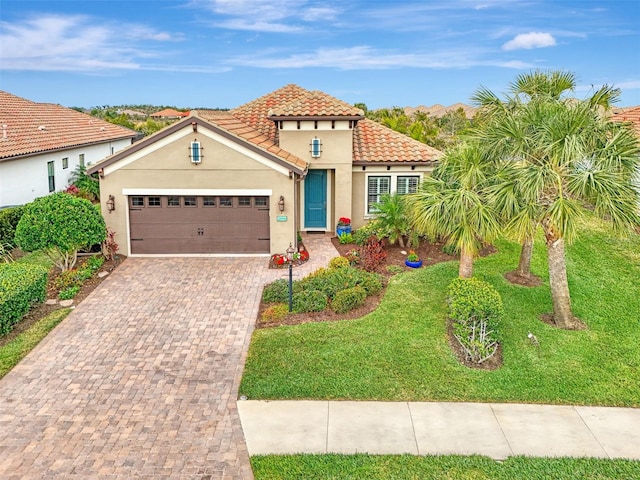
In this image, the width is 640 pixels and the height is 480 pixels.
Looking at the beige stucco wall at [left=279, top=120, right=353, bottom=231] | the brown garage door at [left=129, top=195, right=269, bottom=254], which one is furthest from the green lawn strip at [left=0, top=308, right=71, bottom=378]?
the beige stucco wall at [left=279, top=120, right=353, bottom=231]

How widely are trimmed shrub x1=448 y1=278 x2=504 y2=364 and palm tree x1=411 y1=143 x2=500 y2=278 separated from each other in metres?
1.53

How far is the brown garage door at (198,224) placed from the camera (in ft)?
54.4

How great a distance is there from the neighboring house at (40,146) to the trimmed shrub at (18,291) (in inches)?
343

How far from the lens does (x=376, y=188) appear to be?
19.6m

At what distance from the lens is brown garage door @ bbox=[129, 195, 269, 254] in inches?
653

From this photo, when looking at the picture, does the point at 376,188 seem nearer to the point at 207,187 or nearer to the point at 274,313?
the point at 207,187

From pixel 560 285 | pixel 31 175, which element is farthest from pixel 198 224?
pixel 560 285

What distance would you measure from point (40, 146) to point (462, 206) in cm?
1948

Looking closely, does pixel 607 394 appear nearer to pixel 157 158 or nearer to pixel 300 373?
pixel 300 373

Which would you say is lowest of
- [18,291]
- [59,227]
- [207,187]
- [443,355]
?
[443,355]

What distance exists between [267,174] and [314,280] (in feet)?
14.7

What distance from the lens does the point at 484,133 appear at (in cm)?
1174

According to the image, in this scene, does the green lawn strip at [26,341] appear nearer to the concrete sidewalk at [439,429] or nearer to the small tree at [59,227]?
the small tree at [59,227]

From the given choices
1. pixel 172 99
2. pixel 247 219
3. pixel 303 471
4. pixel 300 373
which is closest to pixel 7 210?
pixel 247 219
